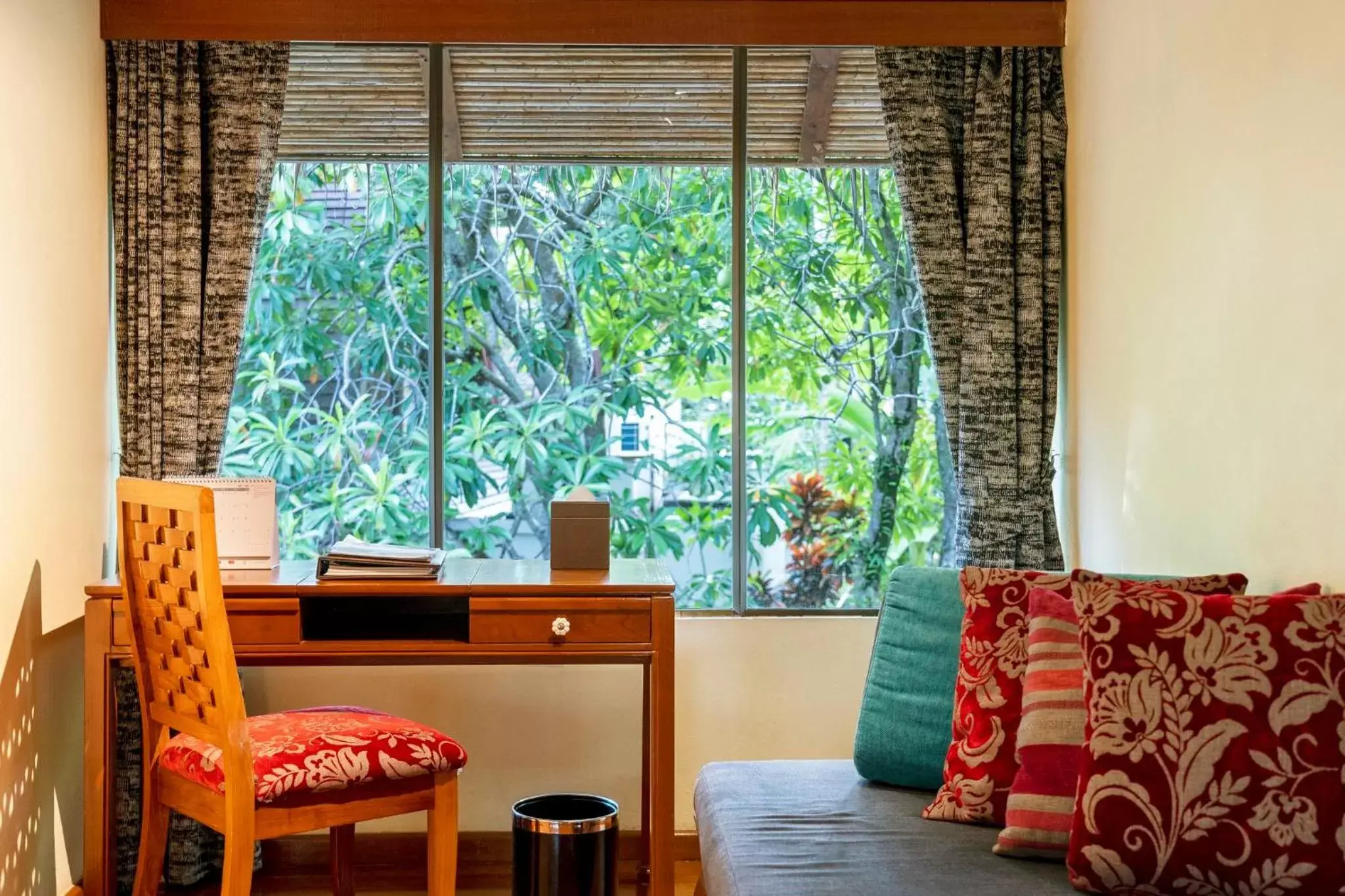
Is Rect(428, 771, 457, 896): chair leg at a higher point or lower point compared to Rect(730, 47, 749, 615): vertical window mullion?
lower

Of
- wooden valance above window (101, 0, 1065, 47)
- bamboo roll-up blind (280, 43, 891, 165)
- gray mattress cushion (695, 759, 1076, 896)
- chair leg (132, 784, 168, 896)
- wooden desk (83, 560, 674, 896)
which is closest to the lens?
gray mattress cushion (695, 759, 1076, 896)

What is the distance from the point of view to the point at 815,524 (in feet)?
11.3

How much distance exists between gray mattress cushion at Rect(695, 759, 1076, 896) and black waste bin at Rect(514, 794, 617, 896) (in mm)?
332

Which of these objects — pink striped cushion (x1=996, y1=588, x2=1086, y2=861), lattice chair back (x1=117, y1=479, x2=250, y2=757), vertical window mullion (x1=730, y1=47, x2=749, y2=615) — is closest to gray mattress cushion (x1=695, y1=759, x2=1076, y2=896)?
pink striped cushion (x1=996, y1=588, x2=1086, y2=861)

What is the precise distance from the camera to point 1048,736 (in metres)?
2.02

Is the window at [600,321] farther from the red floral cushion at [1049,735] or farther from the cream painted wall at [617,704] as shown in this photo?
the red floral cushion at [1049,735]

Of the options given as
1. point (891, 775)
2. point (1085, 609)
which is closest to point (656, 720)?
point (891, 775)

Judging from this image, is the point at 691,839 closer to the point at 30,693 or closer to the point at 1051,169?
the point at 30,693

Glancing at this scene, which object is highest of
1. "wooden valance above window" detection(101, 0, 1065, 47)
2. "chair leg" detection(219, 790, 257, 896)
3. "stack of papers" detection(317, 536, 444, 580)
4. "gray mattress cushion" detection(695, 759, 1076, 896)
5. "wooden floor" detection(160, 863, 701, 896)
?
"wooden valance above window" detection(101, 0, 1065, 47)

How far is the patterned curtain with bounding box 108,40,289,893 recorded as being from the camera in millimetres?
3129

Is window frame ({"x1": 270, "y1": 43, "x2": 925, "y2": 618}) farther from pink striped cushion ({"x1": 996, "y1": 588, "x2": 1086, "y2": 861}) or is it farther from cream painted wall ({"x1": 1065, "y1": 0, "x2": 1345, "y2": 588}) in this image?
pink striped cushion ({"x1": 996, "y1": 588, "x2": 1086, "y2": 861})

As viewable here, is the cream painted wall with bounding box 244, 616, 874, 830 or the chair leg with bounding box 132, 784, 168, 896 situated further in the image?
the cream painted wall with bounding box 244, 616, 874, 830

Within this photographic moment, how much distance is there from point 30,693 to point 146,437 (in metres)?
0.69

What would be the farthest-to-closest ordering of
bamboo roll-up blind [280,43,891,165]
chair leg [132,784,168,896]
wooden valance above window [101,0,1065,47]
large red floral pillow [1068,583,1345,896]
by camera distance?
bamboo roll-up blind [280,43,891,165]
wooden valance above window [101,0,1065,47]
chair leg [132,784,168,896]
large red floral pillow [1068,583,1345,896]
